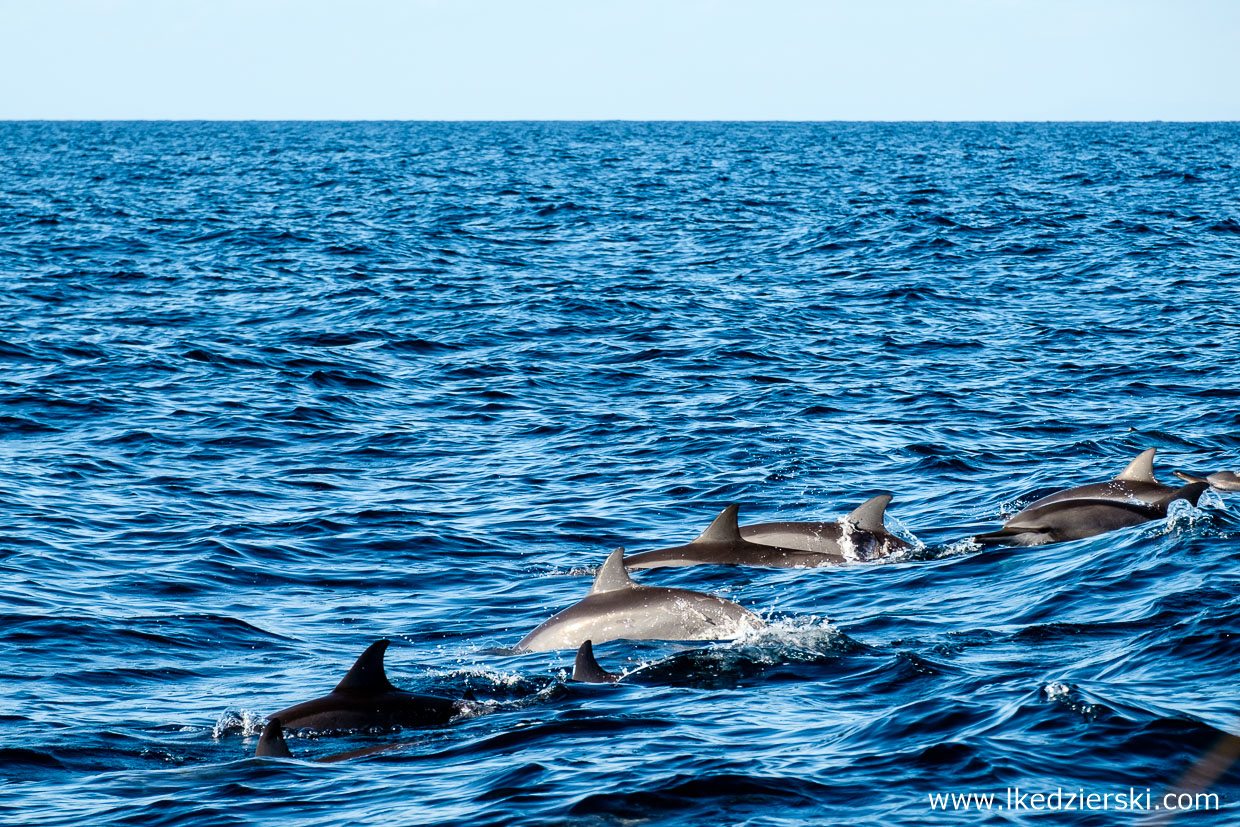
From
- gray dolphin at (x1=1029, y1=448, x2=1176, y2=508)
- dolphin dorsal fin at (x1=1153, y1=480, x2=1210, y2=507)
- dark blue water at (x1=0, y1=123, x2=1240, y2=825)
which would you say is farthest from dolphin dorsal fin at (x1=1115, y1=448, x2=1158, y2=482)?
dark blue water at (x1=0, y1=123, x2=1240, y2=825)

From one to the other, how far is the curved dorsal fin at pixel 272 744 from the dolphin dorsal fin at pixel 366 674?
2.40 ft

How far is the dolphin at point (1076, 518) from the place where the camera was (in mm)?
14812

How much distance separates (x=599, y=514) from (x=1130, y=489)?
5809 millimetres

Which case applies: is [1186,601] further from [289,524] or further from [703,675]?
[289,524]

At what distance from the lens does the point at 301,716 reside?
32.4 feet

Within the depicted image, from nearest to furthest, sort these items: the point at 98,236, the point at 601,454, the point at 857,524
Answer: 1. the point at 857,524
2. the point at 601,454
3. the point at 98,236

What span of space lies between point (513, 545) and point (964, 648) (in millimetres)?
5835

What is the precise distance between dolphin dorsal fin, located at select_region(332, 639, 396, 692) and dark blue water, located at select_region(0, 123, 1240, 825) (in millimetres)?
374

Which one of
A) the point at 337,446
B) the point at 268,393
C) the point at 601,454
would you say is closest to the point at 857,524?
A: the point at 601,454

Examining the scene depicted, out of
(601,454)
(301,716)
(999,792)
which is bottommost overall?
(999,792)

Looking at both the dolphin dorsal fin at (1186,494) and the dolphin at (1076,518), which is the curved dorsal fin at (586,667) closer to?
the dolphin at (1076,518)

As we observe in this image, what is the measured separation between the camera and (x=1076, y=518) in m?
15.1

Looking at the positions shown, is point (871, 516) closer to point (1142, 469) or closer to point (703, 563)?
point (703, 563)

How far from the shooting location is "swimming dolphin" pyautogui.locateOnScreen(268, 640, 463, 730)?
9.83 metres
